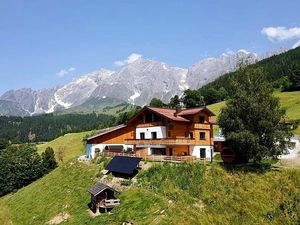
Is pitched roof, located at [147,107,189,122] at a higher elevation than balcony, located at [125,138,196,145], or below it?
higher

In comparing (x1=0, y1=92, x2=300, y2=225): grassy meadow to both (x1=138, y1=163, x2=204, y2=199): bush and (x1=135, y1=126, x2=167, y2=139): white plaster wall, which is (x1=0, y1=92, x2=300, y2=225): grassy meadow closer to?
(x1=138, y1=163, x2=204, y2=199): bush

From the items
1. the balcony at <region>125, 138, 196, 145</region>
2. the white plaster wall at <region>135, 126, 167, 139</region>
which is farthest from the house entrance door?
the white plaster wall at <region>135, 126, 167, 139</region>

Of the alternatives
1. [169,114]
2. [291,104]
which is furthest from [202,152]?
[291,104]

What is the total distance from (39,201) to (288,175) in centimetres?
3390

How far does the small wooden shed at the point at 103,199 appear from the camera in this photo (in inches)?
1533

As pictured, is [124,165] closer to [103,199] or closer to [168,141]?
[168,141]

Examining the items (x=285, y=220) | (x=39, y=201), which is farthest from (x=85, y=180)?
(x=285, y=220)

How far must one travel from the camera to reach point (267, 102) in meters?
40.6

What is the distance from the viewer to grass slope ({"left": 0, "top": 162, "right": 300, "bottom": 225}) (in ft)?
95.3

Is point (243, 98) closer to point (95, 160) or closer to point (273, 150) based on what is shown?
point (273, 150)

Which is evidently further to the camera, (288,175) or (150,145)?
(150,145)

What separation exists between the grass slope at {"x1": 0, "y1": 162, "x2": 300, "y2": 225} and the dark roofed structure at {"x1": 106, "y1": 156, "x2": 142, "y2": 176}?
2382 millimetres

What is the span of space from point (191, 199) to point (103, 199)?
426 inches

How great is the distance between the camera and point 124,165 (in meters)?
47.8
